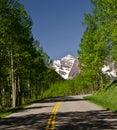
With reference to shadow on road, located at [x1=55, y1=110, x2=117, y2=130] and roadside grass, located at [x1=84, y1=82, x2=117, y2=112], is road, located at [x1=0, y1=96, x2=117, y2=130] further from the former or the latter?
roadside grass, located at [x1=84, y1=82, x2=117, y2=112]

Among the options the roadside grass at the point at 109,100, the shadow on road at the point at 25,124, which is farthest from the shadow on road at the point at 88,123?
the roadside grass at the point at 109,100

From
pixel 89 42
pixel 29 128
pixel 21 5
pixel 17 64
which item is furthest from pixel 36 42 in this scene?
pixel 29 128

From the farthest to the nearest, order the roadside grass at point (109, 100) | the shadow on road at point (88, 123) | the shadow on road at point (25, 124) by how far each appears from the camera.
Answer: the roadside grass at point (109, 100) → the shadow on road at point (25, 124) → the shadow on road at point (88, 123)

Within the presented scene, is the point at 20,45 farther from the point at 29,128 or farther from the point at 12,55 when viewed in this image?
the point at 29,128

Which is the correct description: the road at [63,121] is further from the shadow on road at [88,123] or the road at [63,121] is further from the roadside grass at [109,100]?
the roadside grass at [109,100]

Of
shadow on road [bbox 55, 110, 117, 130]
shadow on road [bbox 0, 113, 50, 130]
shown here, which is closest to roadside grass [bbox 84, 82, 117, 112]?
shadow on road [bbox 55, 110, 117, 130]

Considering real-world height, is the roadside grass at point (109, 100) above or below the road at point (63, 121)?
above

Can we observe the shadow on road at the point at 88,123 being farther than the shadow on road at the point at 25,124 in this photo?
No

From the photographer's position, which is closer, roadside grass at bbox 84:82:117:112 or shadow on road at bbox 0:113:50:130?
shadow on road at bbox 0:113:50:130

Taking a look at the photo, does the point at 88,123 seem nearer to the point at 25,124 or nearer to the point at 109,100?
the point at 25,124

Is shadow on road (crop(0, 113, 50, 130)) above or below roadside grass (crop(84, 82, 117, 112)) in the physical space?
below

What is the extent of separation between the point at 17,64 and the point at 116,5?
16.7 m

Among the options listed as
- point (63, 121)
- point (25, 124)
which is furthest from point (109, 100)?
point (25, 124)

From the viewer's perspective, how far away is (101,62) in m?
53.6
